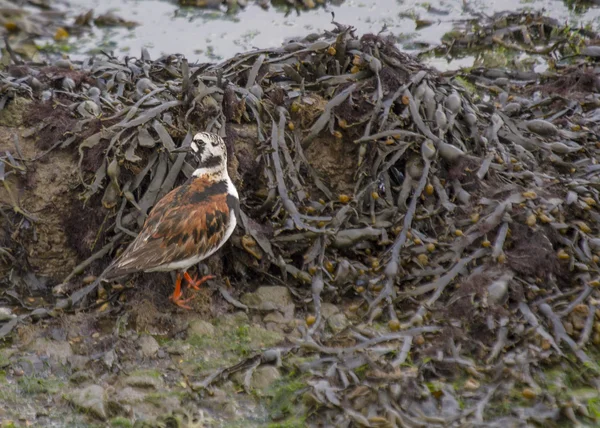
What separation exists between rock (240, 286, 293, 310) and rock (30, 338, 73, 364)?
3.14 ft

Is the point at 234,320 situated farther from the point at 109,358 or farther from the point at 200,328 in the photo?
the point at 109,358

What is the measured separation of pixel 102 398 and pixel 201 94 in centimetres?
190

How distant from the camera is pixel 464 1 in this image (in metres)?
8.55

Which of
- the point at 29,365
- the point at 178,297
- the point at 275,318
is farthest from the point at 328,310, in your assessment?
the point at 29,365

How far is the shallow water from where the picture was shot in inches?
289

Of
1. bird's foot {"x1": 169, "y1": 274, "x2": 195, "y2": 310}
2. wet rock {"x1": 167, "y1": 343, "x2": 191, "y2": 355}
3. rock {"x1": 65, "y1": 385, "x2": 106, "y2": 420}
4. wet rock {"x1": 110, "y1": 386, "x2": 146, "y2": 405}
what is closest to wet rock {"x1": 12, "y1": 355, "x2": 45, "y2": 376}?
rock {"x1": 65, "y1": 385, "x2": 106, "y2": 420}

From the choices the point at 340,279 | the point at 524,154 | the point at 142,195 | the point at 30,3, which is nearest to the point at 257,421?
the point at 340,279

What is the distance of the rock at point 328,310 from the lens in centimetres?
425

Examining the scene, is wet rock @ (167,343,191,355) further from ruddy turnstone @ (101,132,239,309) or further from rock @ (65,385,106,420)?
rock @ (65,385,106,420)

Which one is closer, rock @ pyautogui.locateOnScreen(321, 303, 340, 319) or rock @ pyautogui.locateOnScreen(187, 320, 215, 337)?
rock @ pyautogui.locateOnScreen(187, 320, 215, 337)

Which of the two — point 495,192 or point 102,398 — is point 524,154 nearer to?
point 495,192

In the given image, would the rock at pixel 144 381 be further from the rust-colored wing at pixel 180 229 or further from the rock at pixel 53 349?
the rust-colored wing at pixel 180 229

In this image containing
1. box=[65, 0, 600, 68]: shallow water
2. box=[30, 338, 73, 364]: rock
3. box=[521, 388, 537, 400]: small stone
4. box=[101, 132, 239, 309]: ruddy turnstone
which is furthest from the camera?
box=[65, 0, 600, 68]: shallow water

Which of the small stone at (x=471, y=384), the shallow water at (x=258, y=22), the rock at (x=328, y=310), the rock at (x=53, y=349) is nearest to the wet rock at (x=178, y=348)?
the rock at (x=53, y=349)
